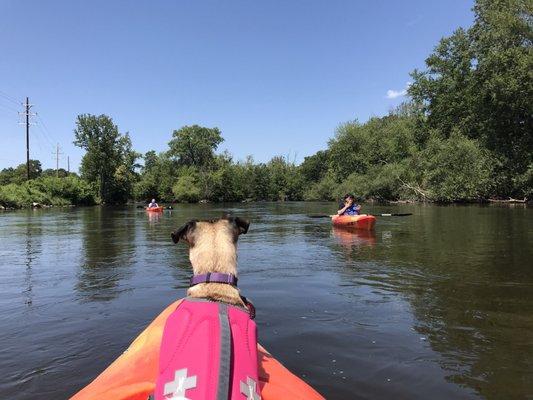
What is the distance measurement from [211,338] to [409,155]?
6877 cm

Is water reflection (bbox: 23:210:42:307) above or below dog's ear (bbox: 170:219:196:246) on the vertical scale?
below

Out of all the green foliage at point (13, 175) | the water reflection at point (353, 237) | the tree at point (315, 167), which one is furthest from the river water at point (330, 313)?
the tree at point (315, 167)

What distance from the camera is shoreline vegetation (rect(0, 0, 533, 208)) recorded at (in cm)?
3791

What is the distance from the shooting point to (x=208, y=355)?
2.43 metres

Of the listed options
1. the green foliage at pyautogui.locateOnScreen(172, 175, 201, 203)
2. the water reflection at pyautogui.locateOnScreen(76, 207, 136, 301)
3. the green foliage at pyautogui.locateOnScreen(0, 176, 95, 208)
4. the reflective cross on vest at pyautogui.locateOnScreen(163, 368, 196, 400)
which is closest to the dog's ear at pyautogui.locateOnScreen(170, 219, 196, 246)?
the reflective cross on vest at pyautogui.locateOnScreen(163, 368, 196, 400)

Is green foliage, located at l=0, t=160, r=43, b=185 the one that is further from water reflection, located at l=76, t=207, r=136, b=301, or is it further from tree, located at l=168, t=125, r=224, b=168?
water reflection, located at l=76, t=207, r=136, b=301

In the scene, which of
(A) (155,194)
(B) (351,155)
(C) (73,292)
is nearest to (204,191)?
(A) (155,194)

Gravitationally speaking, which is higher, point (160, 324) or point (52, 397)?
point (160, 324)

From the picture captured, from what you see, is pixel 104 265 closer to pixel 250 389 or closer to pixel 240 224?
pixel 240 224

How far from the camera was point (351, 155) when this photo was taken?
76188mm

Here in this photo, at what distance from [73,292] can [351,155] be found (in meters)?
70.4

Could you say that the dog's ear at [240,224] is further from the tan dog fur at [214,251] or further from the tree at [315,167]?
the tree at [315,167]

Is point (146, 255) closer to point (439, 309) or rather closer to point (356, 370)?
point (439, 309)

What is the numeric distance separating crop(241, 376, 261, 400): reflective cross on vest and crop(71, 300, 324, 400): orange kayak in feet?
0.52
